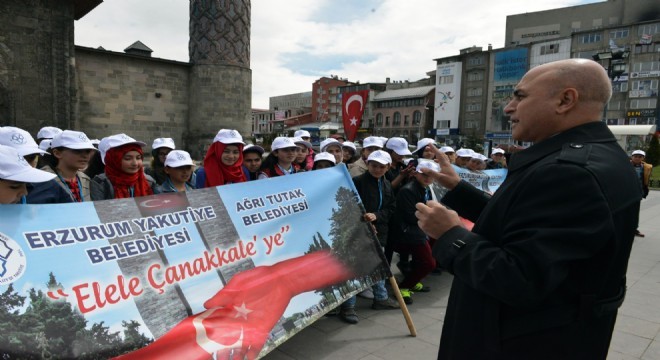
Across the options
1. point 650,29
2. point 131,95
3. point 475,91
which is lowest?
point 131,95

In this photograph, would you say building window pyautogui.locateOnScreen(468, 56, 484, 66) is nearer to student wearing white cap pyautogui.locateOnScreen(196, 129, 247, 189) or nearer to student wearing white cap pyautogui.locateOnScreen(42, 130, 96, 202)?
student wearing white cap pyautogui.locateOnScreen(196, 129, 247, 189)

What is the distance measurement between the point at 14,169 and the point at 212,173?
235cm

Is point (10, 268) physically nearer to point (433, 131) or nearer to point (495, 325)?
point (495, 325)

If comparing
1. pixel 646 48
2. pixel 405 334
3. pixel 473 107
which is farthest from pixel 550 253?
pixel 473 107

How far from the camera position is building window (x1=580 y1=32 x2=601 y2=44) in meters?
51.7

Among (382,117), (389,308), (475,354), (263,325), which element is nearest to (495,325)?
(475,354)

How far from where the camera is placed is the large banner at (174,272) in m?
1.97

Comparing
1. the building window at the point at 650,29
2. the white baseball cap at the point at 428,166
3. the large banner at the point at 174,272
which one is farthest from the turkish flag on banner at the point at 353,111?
the building window at the point at 650,29

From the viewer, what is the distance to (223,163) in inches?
177

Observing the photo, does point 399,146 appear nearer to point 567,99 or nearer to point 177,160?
point 177,160

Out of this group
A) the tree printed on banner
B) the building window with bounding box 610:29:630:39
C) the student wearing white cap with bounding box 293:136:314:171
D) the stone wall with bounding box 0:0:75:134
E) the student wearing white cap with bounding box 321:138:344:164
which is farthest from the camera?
the building window with bounding box 610:29:630:39

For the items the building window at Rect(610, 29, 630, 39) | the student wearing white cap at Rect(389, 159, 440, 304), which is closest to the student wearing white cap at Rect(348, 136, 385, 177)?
the student wearing white cap at Rect(389, 159, 440, 304)

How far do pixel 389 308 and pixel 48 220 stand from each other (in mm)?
3373

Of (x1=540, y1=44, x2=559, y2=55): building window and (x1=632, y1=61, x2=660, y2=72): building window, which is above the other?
(x1=540, y1=44, x2=559, y2=55): building window
